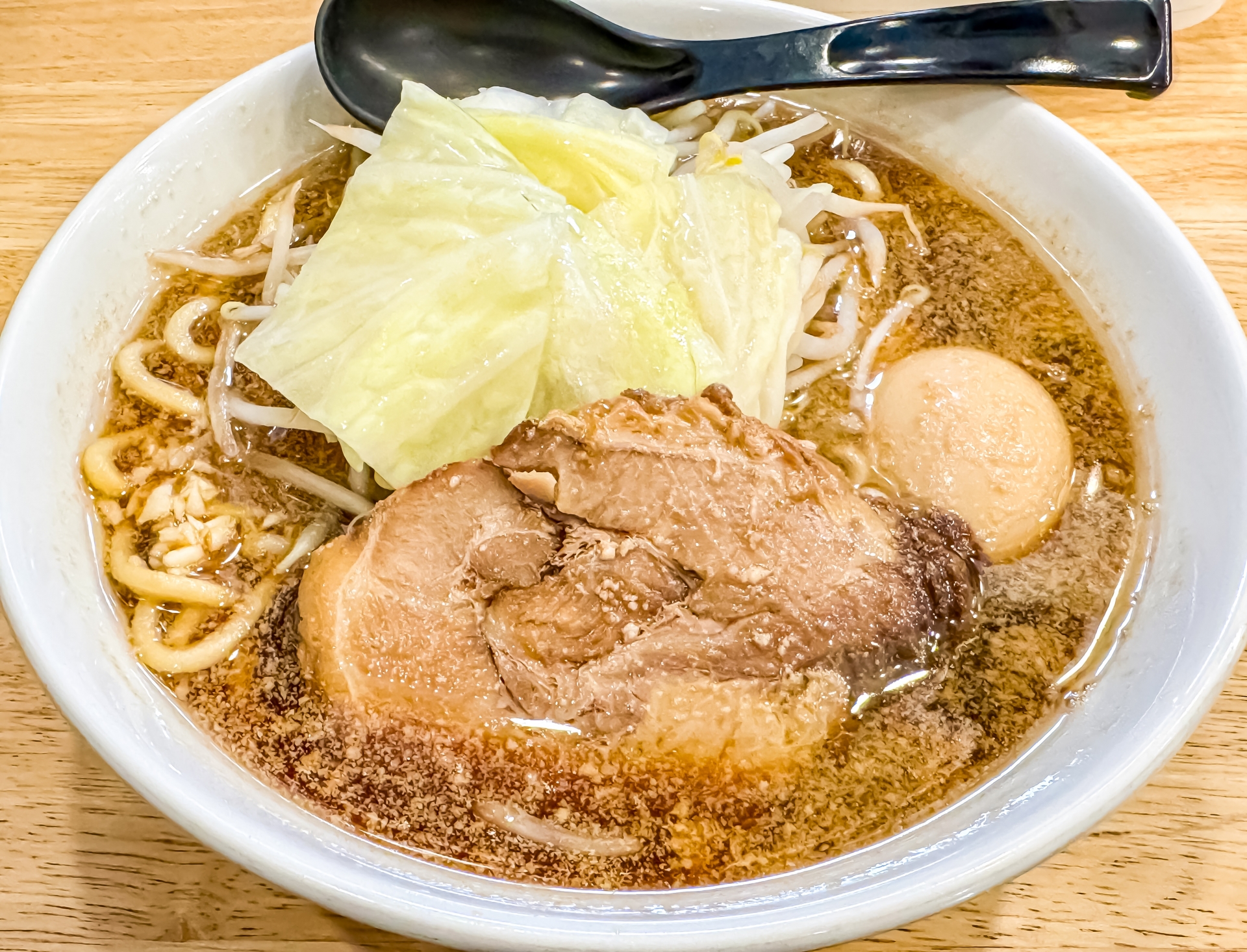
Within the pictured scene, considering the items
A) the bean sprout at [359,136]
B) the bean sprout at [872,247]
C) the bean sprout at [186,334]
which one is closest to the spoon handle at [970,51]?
the bean sprout at [872,247]

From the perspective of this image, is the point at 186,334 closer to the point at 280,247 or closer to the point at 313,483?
the point at 280,247

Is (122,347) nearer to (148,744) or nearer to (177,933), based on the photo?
(148,744)

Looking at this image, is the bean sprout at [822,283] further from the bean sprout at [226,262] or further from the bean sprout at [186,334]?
the bean sprout at [186,334]

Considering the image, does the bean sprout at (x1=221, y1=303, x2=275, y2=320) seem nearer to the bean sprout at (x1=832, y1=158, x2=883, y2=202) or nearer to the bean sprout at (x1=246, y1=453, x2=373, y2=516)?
the bean sprout at (x1=246, y1=453, x2=373, y2=516)

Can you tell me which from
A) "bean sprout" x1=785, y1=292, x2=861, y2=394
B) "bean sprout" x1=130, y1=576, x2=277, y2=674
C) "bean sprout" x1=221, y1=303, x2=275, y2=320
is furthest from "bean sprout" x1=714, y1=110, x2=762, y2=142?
"bean sprout" x1=130, y1=576, x2=277, y2=674

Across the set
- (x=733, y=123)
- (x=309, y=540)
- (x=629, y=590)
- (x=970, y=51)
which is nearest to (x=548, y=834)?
(x=629, y=590)

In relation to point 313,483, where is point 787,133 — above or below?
above

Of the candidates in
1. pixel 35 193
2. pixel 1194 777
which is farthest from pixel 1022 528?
pixel 35 193
